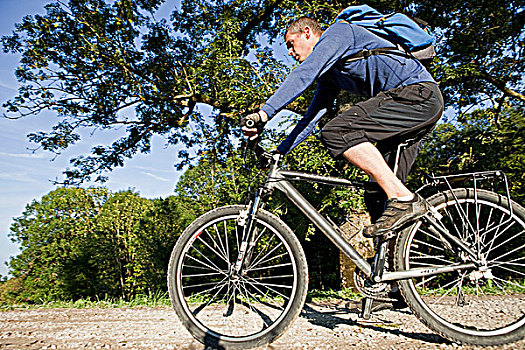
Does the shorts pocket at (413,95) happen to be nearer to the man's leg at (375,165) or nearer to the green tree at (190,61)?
the man's leg at (375,165)

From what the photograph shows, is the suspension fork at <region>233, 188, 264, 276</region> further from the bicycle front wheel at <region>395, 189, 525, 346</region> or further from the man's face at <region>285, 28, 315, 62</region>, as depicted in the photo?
the man's face at <region>285, 28, 315, 62</region>

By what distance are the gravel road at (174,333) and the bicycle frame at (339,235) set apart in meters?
0.50

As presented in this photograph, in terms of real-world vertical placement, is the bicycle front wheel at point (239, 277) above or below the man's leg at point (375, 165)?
below

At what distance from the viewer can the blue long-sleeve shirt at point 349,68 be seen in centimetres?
209

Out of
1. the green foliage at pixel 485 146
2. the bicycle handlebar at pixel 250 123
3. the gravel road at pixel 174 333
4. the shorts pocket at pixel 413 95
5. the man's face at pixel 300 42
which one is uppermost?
the green foliage at pixel 485 146

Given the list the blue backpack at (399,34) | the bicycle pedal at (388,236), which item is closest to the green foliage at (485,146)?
the blue backpack at (399,34)

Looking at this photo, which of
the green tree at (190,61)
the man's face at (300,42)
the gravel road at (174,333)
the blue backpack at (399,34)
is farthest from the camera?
the green tree at (190,61)

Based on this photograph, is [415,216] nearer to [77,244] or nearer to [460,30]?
[460,30]

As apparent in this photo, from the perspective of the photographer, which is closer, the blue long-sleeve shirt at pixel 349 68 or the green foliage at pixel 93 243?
the blue long-sleeve shirt at pixel 349 68

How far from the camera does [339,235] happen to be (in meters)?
2.38

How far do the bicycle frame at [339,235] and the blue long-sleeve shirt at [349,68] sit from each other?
549 millimetres

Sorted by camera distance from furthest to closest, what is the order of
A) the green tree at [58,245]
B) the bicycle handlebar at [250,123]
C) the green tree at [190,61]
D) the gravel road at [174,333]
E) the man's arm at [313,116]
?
the green tree at [58,245] → the green tree at [190,61] → the man's arm at [313,116] → the gravel road at [174,333] → the bicycle handlebar at [250,123]

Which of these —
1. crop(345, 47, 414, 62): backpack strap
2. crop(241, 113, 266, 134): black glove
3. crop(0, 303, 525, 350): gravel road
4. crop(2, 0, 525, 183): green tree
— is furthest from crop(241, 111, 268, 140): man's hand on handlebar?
crop(2, 0, 525, 183): green tree

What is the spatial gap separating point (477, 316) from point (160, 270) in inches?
575
